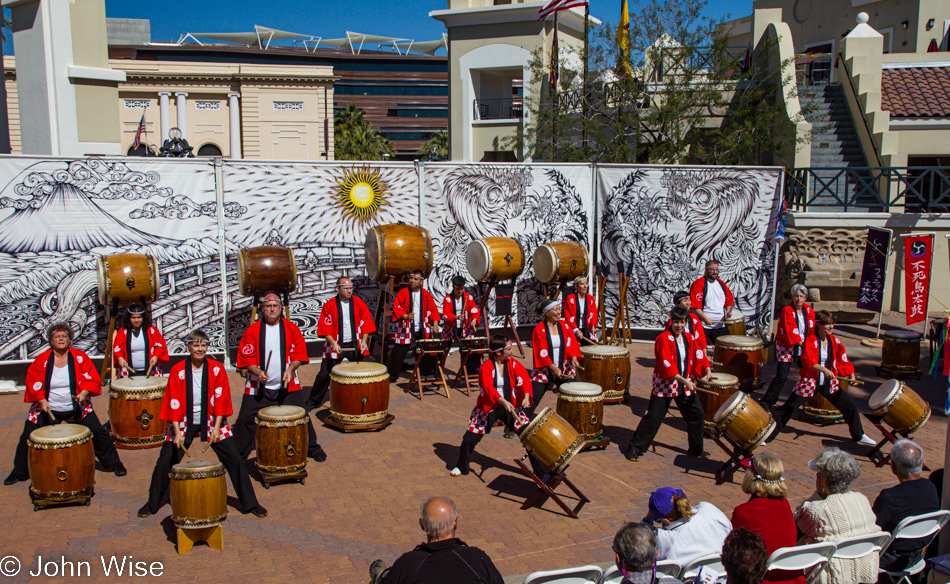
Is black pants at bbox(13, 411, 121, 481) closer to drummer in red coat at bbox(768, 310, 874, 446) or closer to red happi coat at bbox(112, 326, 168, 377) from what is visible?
red happi coat at bbox(112, 326, 168, 377)

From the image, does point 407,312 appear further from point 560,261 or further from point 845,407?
point 845,407

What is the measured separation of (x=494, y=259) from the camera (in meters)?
11.7

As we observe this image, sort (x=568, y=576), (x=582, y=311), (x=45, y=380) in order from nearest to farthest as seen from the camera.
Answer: (x=568, y=576)
(x=45, y=380)
(x=582, y=311)

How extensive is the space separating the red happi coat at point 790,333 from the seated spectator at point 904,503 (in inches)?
155

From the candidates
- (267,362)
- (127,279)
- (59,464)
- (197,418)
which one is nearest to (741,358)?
(267,362)

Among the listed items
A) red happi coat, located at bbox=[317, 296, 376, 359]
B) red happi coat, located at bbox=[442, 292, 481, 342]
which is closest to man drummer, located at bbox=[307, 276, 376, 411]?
red happi coat, located at bbox=[317, 296, 376, 359]

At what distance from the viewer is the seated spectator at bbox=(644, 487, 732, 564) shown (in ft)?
15.7

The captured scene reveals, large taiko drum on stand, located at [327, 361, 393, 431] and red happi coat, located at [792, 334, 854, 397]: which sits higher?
red happi coat, located at [792, 334, 854, 397]

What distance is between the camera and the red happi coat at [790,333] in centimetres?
936

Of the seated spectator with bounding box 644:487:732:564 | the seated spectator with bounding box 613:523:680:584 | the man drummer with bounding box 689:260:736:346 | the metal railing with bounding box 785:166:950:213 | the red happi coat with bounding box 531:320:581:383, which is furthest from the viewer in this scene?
the metal railing with bounding box 785:166:950:213

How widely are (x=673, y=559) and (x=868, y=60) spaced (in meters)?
17.8

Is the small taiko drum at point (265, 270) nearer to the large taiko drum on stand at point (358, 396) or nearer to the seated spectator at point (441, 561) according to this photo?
the large taiko drum on stand at point (358, 396)

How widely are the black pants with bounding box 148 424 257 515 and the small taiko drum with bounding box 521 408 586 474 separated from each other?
98.9 inches

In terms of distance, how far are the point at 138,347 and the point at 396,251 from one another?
362cm
